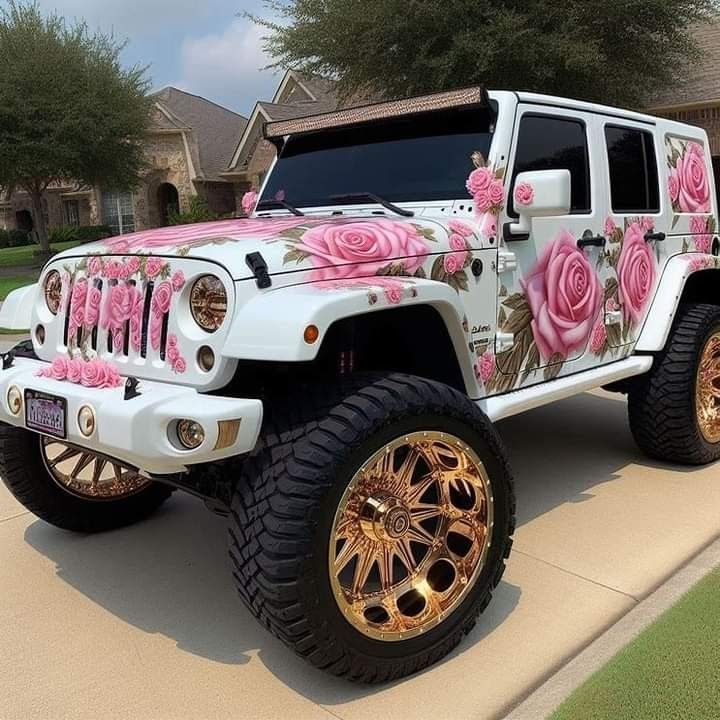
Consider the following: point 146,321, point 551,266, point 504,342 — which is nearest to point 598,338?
point 551,266

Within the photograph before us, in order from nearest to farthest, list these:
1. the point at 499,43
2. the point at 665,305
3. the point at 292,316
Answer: the point at 292,316
the point at 665,305
the point at 499,43

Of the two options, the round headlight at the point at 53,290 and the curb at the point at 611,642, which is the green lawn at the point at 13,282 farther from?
the curb at the point at 611,642

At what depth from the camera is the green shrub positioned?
86.4 feet

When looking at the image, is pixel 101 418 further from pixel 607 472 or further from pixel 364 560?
pixel 607 472

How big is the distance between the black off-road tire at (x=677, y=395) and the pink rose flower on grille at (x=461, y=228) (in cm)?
178

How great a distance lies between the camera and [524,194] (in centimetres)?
328

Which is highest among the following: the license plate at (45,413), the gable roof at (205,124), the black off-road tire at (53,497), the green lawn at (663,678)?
the gable roof at (205,124)

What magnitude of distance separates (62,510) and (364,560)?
72.9 inches

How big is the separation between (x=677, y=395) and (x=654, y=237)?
0.89m

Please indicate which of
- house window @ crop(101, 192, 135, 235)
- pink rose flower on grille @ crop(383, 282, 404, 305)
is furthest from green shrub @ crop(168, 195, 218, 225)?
pink rose flower on grille @ crop(383, 282, 404, 305)

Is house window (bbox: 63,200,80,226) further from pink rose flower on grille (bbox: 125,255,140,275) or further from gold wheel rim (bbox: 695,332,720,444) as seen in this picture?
Answer: pink rose flower on grille (bbox: 125,255,140,275)

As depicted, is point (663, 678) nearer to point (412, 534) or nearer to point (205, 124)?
point (412, 534)

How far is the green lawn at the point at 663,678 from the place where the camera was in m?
2.31

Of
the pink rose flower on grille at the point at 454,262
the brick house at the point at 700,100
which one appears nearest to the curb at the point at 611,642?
the pink rose flower on grille at the point at 454,262
